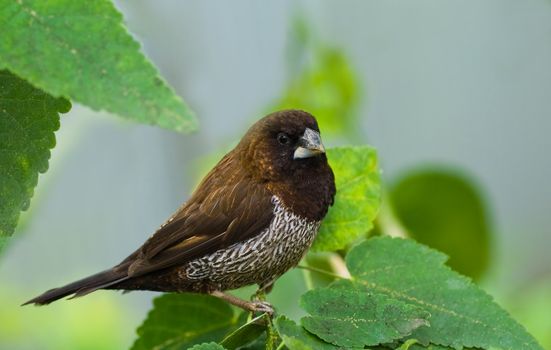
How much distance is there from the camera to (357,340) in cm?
95

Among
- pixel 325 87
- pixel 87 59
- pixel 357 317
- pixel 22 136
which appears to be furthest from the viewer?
pixel 325 87

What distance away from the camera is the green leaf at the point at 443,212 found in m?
2.01

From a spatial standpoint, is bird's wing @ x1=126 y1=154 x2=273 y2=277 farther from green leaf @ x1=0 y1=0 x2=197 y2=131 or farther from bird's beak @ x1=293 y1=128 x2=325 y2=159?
green leaf @ x1=0 y1=0 x2=197 y2=131

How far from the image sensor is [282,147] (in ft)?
4.59

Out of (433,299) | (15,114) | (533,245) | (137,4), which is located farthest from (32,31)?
(533,245)

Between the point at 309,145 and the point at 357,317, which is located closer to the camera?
the point at 357,317

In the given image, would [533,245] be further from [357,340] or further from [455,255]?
[357,340]

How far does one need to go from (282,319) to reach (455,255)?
1141 mm

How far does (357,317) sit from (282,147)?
0.46m

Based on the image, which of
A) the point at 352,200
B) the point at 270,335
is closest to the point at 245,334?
the point at 270,335

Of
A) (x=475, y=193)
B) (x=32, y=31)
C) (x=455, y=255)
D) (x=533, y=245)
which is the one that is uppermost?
(x=533, y=245)

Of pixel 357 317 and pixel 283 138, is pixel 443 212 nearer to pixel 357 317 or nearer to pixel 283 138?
pixel 283 138

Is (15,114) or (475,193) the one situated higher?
(475,193)

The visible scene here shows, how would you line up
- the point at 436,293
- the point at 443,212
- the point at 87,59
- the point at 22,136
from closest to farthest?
the point at 87,59 < the point at 22,136 < the point at 436,293 < the point at 443,212
